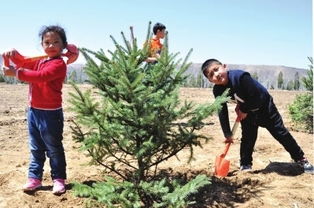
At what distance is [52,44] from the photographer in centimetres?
422

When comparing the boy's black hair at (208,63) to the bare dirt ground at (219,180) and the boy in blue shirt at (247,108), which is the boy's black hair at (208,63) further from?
the bare dirt ground at (219,180)

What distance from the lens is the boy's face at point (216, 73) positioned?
4664 millimetres

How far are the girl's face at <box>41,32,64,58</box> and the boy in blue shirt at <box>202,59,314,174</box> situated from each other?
5.35 feet

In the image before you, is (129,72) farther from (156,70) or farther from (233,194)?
(233,194)

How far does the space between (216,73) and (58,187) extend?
2150 mm

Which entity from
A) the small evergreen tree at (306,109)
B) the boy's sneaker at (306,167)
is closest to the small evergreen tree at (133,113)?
the boy's sneaker at (306,167)

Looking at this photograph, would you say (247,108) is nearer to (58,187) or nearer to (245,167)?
(245,167)

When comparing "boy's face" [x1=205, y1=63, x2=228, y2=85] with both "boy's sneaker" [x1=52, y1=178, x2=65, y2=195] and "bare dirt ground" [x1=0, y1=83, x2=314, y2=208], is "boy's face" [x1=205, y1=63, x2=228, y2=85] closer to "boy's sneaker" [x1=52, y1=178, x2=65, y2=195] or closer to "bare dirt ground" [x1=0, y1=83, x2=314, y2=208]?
"bare dirt ground" [x1=0, y1=83, x2=314, y2=208]

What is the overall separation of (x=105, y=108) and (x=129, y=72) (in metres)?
0.46

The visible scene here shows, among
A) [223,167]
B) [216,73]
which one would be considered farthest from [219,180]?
[216,73]

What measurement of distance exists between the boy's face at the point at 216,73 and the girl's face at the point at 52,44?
1670 millimetres

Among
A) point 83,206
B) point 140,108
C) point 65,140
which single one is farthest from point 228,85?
point 65,140

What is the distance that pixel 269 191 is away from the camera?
452 cm

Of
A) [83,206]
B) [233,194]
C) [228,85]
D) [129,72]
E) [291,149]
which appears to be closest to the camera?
[129,72]
